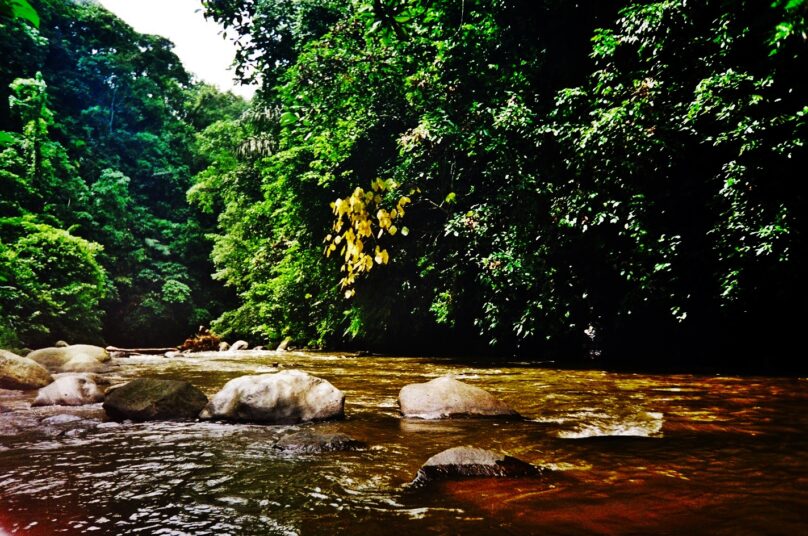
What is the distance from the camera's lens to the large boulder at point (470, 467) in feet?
8.61

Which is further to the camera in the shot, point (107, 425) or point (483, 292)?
point (483, 292)

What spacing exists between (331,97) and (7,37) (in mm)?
18152

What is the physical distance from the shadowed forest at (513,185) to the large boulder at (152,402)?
1808 mm

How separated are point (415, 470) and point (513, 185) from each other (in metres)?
6.80

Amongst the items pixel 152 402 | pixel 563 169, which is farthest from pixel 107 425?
pixel 563 169

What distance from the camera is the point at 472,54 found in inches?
389

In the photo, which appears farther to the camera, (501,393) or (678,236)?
(678,236)

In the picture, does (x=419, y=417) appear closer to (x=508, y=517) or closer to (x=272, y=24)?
(x=508, y=517)

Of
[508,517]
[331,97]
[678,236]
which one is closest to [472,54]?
[331,97]

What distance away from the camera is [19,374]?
6418 millimetres

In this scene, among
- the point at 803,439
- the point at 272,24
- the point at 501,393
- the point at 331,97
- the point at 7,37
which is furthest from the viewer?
the point at 7,37

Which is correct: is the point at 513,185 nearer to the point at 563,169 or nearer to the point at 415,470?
the point at 563,169

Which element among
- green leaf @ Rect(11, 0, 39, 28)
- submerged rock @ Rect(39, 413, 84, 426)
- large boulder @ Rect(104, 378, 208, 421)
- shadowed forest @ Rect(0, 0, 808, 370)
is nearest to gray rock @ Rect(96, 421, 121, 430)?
large boulder @ Rect(104, 378, 208, 421)

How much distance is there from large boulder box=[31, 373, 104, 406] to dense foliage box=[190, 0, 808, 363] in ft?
10.5
